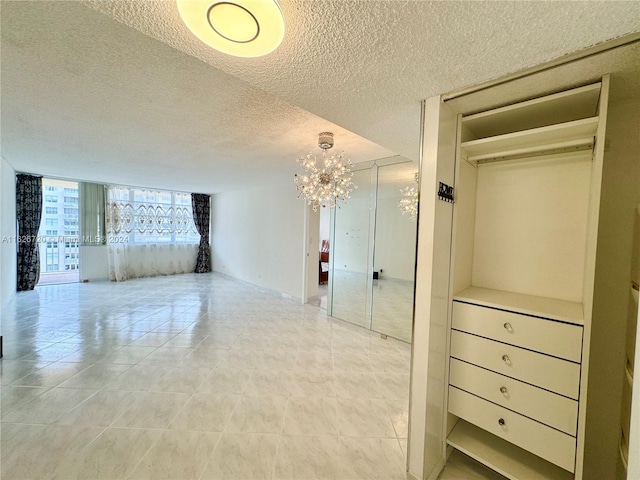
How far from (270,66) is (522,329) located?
193cm

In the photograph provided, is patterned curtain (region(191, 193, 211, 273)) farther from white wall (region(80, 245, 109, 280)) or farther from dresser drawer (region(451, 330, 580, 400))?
dresser drawer (region(451, 330, 580, 400))

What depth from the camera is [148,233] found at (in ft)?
23.3

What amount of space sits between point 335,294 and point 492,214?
296 cm

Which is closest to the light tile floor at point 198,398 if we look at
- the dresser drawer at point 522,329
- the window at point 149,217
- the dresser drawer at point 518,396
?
the dresser drawer at point 518,396

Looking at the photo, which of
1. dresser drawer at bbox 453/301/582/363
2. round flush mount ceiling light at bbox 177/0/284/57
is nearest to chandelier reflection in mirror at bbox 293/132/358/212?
round flush mount ceiling light at bbox 177/0/284/57

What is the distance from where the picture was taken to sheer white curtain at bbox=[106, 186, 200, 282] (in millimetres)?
6531

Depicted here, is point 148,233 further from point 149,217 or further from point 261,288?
point 261,288

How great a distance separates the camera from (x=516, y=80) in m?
1.21

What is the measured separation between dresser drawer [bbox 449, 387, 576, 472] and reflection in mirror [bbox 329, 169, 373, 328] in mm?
2263

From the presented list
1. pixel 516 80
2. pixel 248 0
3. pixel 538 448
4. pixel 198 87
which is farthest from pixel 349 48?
pixel 538 448

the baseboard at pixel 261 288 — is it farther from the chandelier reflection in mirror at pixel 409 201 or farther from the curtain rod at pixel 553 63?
the curtain rod at pixel 553 63

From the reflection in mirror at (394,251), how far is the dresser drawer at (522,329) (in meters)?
1.92

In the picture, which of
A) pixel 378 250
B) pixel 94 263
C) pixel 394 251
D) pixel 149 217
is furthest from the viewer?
pixel 149 217

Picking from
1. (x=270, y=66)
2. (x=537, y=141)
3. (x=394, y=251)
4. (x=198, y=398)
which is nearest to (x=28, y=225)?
(x=198, y=398)
